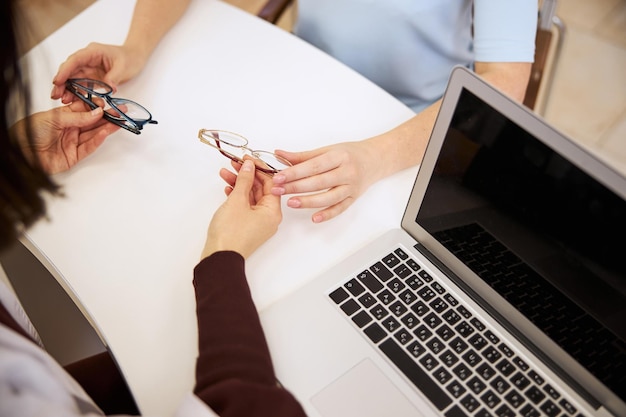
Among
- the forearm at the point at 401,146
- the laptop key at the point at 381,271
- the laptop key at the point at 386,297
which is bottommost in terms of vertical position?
the laptop key at the point at 386,297

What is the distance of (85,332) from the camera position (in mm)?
871

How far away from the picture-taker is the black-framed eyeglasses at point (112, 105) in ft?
2.95

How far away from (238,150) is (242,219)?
0.17 metres

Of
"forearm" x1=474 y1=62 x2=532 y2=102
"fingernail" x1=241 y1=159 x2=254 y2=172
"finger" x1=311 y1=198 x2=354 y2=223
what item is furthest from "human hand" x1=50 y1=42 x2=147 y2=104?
"forearm" x1=474 y1=62 x2=532 y2=102

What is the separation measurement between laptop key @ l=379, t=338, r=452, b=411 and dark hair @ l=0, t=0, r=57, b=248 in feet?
1.61

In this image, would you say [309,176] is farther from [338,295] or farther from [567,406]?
[567,406]

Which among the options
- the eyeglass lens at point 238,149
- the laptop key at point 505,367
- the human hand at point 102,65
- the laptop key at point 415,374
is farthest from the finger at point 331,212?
the human hand at point 102,65

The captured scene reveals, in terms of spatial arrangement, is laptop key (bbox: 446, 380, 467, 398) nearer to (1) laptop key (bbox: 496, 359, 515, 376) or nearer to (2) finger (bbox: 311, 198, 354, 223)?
(1) laptop key (bbox: 496, 359, 515, 376)

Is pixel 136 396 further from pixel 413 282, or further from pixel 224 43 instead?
pixel 224 43

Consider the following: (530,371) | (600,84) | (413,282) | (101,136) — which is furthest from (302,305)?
(600,84)

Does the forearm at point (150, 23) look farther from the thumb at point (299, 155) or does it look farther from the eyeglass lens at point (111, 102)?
the thumb at point (299, 155)

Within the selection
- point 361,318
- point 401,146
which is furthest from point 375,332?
point 401,146

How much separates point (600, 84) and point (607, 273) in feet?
5.68

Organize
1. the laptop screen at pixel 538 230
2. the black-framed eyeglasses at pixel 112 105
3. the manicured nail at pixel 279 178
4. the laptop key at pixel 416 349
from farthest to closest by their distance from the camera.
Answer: the black-framed eyeglasses at pixel 112 105, the manicured nail at pixel 279 178, the laptop key at pixel 416 349, the laptop screen at pixel 538 230
